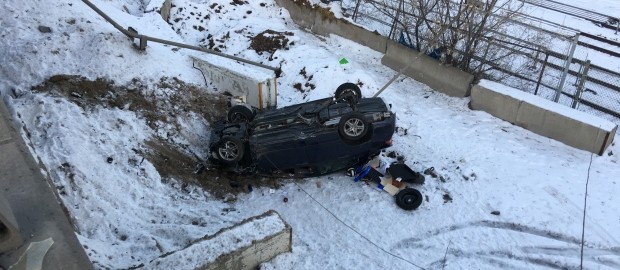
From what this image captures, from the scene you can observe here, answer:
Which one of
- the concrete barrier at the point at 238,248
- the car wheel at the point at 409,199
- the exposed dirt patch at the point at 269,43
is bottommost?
the concrete barrier at the point at 238,248

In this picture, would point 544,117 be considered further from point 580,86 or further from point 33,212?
point 33,212

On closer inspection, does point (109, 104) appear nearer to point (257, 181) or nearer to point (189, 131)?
point (189, 131)

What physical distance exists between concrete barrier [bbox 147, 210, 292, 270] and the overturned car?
196 centimetres

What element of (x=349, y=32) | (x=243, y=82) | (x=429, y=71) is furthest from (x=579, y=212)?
(x=349, y=32)

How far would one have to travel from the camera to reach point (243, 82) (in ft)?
37.6

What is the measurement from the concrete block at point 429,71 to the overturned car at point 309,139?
11.3ft

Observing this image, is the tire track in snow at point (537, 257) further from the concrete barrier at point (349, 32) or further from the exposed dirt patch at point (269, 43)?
the exposed dirt patch at point (269, 43)

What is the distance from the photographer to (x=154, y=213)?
329 inches

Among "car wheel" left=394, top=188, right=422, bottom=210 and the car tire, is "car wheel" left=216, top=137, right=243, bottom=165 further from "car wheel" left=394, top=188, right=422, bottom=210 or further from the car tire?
"car wheel" left=394, top=188, right=422, bottom=210

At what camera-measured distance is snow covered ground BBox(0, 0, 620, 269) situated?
7.98 meters

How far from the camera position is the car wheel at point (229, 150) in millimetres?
9391

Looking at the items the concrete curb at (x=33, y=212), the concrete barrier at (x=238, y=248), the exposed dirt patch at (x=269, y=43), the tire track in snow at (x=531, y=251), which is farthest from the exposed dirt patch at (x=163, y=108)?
the concrete curb at (x=33, y=212)

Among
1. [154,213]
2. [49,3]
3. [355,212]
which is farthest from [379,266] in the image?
[49,3]

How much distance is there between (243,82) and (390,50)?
4.45 metres
